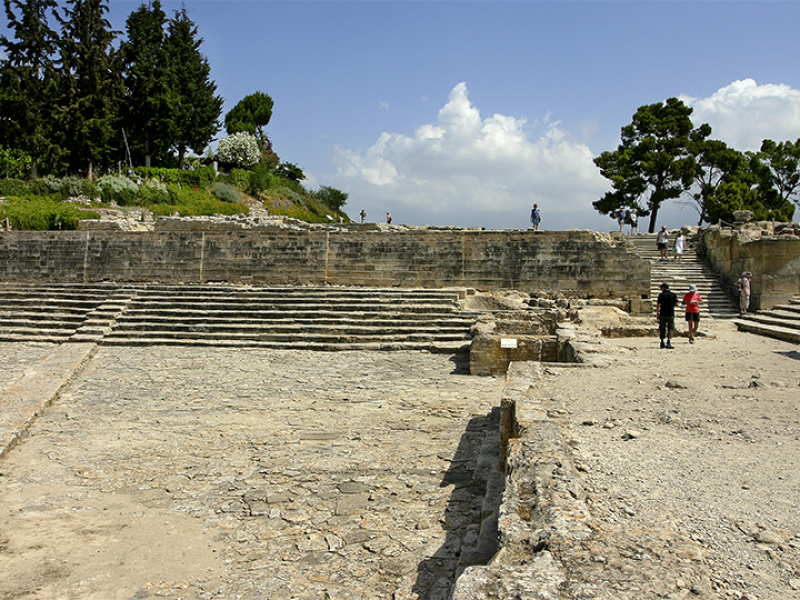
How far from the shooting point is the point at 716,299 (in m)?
14.7

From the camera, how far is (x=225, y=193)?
30.2 meters

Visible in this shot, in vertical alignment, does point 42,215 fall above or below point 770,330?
above

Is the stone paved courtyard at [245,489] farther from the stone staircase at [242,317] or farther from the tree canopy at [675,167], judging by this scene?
the tree canopy at [675,167]

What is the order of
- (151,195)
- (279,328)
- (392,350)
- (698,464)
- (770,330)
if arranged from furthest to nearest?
(151,195)
(279,328)
(770,330)
(392,350)
(698,464)

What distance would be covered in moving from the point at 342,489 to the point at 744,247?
13.7 meters

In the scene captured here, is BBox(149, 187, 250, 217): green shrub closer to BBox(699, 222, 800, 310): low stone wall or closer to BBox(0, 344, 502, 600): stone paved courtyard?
BBox(0, 344, 502, 600): stone paved courtyard

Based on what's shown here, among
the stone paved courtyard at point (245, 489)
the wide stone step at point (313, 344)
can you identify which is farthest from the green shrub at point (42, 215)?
the stone paved courtyard at point (245, 489)

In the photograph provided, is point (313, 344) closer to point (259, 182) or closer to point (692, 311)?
point (692, 311)

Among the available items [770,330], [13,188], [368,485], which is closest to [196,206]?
[13,188]

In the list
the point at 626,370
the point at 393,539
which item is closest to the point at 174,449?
the point at 393,539

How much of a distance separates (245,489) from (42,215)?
2134 centimetres

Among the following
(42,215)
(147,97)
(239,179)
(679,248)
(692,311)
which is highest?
(147,97)

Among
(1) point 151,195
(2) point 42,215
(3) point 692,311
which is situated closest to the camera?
(3) point 692,311

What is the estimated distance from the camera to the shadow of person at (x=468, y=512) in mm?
3348
